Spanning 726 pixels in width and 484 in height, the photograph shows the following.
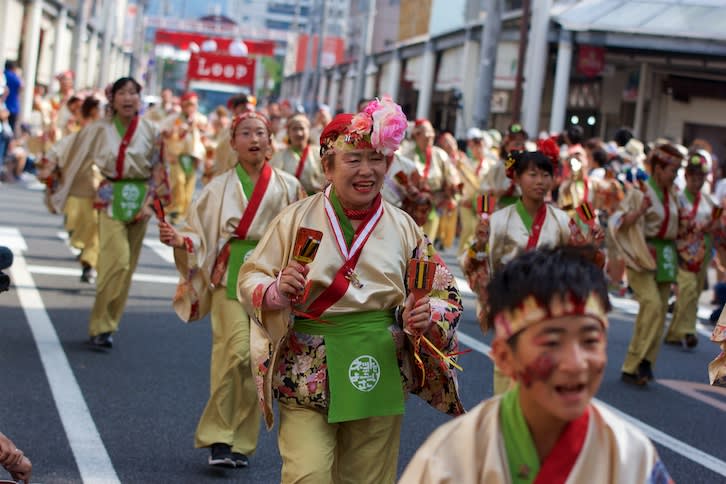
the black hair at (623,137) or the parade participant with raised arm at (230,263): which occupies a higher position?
the black hair at (623,137)

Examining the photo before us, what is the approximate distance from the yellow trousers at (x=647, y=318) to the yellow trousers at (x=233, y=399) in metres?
4.26

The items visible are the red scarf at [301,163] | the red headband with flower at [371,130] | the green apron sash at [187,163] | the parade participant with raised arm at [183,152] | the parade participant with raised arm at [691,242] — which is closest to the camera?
the red headband with flower at [371,130]

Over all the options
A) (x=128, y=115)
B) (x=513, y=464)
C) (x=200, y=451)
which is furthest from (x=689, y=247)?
(x=513, y=464)

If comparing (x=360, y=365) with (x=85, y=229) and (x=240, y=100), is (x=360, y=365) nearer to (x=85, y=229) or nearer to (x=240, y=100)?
(x=240, y=100)

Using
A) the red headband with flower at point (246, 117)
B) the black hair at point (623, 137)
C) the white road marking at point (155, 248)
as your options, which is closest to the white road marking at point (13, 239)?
the white road marking at point (155, 248)

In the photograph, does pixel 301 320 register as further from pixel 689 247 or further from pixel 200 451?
Result: pixel 689 247

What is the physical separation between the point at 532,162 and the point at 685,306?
192 inches

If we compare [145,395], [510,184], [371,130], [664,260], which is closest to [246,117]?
[145,395]

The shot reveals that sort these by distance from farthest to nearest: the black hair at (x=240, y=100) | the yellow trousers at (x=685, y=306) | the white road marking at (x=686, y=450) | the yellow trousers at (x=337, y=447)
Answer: the yellow trousers at (x=685, y=306) → the black hair at (x=240, y=100) → the white road marking at (x=686, y=450) → the yellow trousers at (x=337, y=447)

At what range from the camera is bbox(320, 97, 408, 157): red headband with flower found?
4.71 meters

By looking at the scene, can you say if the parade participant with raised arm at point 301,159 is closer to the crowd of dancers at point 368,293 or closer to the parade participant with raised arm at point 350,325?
the crowd of dancers at point 368,293

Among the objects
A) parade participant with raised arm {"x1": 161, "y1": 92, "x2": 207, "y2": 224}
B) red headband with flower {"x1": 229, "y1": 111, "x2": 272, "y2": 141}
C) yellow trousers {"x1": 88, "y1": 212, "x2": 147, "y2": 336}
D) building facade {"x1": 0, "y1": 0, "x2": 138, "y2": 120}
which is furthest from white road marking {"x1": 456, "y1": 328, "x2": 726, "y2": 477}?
building facade {"x1": 0, "y1": 0, "x2": 138, "y2": 120}

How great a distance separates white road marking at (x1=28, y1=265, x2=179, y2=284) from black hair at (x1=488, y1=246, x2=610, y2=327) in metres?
10.6

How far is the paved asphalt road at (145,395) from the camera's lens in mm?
6668
